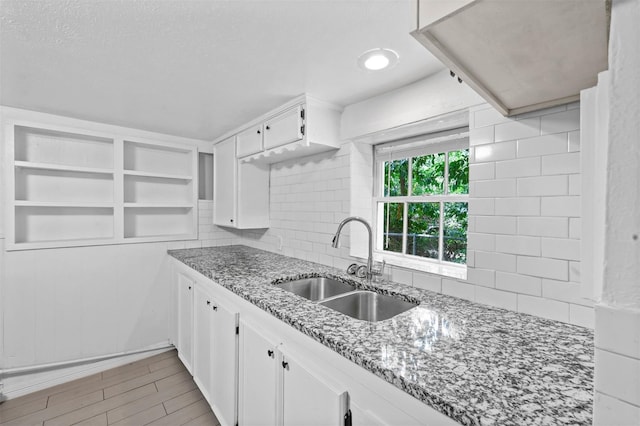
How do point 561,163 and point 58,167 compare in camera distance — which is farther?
point 58,167

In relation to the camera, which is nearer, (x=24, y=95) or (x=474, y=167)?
(x=474, y=167)

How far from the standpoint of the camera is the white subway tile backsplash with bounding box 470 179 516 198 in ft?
4.33

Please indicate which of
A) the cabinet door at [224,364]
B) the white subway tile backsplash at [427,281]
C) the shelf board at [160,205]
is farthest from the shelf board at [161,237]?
the white subway tile backsplash at [427,281]

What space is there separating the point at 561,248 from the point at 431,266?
721 millimetres

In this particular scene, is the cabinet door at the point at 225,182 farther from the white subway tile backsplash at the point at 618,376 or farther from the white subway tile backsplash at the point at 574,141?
the white subway tile backsplash at the point at 618,376

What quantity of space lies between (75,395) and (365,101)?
3.13 m

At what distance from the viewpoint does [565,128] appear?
1173mm

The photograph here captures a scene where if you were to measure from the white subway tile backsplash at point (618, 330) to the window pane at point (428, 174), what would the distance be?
1.48 metres

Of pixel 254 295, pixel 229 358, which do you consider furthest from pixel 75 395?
pixel 254 295

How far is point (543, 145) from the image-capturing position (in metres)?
1.23

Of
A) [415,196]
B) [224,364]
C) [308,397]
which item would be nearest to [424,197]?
[415,196]

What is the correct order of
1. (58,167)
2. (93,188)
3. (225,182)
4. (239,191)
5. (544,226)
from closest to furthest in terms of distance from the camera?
(544,226), (58,167), (93,188), (239,191), (225,182)

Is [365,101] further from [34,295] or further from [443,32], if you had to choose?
[34,295]

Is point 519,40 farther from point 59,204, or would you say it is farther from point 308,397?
point 59,204
